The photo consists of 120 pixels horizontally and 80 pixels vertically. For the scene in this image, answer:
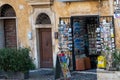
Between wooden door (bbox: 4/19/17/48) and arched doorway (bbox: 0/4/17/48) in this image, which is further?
wooden door (bbox: 4/19/17/48)

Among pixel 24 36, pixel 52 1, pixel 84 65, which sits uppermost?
pixel 52 1

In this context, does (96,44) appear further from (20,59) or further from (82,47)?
(20,59)

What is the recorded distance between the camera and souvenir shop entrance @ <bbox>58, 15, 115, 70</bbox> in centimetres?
2144

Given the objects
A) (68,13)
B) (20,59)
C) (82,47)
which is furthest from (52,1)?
(20,59)

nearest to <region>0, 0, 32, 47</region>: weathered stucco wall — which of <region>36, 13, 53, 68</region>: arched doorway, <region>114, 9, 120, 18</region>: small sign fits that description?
<region>36, 13, 53, 68</region>: arched doorway

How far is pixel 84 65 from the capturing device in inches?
854

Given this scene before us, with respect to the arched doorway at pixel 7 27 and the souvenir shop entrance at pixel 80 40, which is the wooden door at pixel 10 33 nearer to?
the arched doorway at pixel 7 27

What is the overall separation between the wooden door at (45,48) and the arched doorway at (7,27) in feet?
6.06

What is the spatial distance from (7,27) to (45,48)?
284cm

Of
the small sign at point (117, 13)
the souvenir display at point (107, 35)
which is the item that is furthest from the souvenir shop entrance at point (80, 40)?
the small sign at point (117, 13)

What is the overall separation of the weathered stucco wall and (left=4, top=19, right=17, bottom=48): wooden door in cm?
72

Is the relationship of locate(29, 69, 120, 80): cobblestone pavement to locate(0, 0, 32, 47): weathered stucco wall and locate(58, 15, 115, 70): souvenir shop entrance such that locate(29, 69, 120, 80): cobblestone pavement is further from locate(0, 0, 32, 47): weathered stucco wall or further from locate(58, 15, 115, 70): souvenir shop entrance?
locate(0, 0, 32, 47): weathered stucco wall

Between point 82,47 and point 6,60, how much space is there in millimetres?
4438

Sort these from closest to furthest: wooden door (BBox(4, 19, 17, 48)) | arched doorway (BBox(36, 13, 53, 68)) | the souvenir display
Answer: the souvenir display < arched doorway (BBox(36, 13, 53, 68)) < wooden door (BBox(4, 19, 17, 48))
